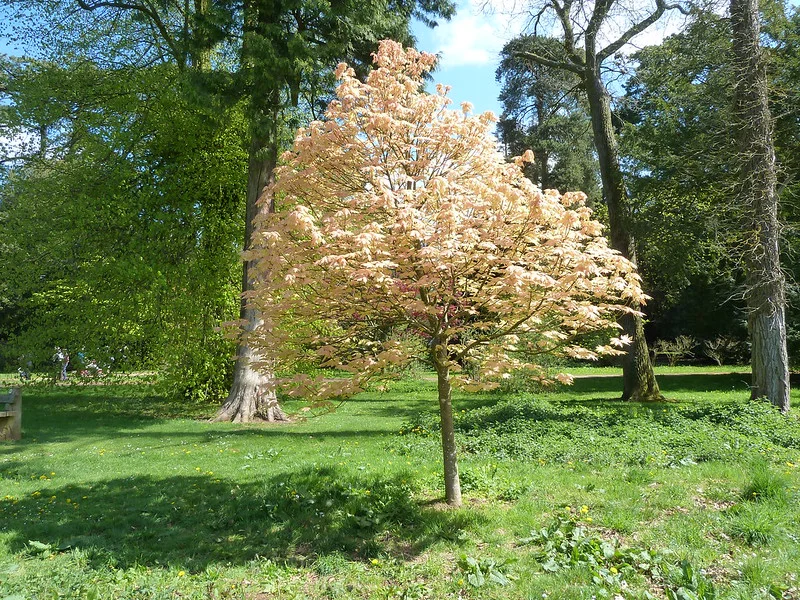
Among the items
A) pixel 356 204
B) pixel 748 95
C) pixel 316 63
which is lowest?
pixel 356 204

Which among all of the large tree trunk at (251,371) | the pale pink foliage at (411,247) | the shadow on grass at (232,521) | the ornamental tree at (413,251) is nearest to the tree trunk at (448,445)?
the ornamental tree at (413,251)

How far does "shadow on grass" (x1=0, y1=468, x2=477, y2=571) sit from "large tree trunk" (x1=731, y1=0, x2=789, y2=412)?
7.25 meters

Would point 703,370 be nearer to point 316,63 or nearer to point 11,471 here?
point 316,63

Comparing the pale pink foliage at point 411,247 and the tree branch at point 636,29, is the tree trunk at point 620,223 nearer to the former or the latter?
the tree branch at point 636,29

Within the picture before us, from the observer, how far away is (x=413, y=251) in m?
4.00

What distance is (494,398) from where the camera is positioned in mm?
14602

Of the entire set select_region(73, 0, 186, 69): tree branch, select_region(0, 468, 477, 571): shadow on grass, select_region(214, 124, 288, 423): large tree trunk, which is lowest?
select_region(0, 468, 477, 571): shadow on grass

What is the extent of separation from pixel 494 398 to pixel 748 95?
28.6ft

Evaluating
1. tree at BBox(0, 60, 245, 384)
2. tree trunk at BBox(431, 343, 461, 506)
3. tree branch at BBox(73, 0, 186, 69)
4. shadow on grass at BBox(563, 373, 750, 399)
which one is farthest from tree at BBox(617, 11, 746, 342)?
tree branch at BBox(73, 0, 186, 69)

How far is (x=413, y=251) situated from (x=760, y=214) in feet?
26.5

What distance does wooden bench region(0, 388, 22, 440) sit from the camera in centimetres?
938

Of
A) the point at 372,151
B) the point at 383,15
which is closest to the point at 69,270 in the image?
the point at 383,15

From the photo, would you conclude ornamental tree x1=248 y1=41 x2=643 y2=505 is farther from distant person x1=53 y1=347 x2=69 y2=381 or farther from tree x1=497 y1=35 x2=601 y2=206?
tree x1=497 y1=35 x2=601 y2=206

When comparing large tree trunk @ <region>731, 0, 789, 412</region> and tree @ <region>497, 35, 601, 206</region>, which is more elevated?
tree @ <region>497, 35, 601, 206</region>
